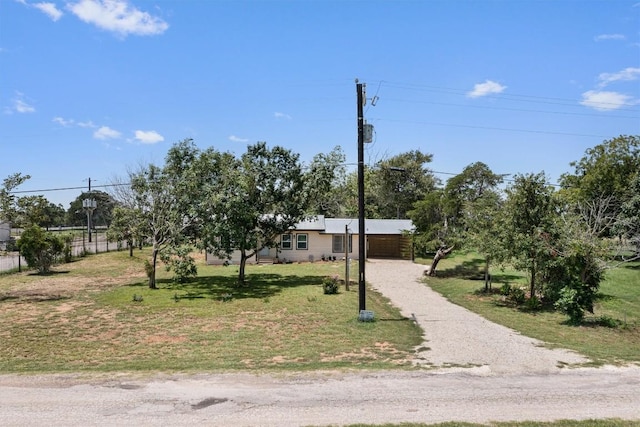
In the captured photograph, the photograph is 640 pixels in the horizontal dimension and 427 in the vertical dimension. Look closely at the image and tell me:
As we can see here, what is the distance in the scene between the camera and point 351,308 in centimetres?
1634

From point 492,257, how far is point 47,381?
16.1 meters

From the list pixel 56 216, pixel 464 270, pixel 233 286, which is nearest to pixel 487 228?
pixel 464 270

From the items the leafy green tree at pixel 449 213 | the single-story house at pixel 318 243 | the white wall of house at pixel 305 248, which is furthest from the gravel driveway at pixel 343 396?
the white wall of house at pixel 305 248

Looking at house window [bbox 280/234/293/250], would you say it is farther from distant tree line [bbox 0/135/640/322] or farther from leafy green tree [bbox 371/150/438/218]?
leafy green tree [bbox 371/150/438/218]

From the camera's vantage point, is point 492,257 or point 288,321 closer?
point 288,321

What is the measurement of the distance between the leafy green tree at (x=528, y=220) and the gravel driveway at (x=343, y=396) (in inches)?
269

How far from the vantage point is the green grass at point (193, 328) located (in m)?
9.99

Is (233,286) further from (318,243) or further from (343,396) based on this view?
(343,396)

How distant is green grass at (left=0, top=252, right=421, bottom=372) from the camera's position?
999cm

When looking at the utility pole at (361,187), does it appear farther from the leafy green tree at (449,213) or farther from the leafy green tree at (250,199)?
the leafy green tree at (449,213)

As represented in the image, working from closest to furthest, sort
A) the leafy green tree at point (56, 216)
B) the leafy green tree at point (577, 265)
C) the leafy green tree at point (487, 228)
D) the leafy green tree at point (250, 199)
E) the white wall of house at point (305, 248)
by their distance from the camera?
the leafy green tree at point (577, 265) → the leafy green tree at point (487, 228) → the leafy green tree at point (250, 199) → the white wall of house at point (305, 248) → the leafy green tree at point (56, 216)

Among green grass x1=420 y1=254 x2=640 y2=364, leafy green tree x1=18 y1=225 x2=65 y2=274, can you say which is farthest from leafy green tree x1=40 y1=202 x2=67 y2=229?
green grass x1=420 y1=254 x2=640 y2=364

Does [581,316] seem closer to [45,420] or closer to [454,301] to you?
[454,301]

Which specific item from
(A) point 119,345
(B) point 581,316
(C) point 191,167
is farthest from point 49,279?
(B) point 581,316
